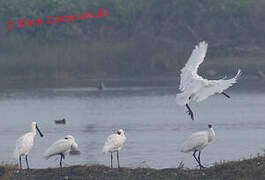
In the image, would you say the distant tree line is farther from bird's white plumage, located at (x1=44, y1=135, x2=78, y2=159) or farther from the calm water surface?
bird's white plumage, located at (x1=44, y1=135, x2=78, y2=159)

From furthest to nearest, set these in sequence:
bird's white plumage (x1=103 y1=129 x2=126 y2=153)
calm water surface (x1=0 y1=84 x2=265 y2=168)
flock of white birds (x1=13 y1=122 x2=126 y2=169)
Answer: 1. calm water surface (x1=0 y1=84 x2=265 y2=168)
2. bird's white plumage (x1=103 y1=129 x2=126 y2=153)
3. flock of white birds (x1=13 y1=122 x2=126 y2=169)

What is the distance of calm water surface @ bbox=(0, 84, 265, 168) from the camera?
85.2 feet

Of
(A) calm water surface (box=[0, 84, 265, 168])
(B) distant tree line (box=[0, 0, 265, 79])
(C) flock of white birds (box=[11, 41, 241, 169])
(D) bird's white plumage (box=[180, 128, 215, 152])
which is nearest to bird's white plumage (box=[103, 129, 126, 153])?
(C) flock of white birds (box=[11, 41, 241, 169])

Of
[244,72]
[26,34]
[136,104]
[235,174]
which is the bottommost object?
[235,174]

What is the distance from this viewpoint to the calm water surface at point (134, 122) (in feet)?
85.2

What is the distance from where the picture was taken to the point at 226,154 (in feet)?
85.6

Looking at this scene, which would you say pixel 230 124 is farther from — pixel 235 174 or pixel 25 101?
pixel 235 174

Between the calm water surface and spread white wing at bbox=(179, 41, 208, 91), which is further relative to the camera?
the calm water surface

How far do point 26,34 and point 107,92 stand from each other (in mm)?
10850

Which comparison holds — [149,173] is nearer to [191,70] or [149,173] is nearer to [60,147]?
[60,147]

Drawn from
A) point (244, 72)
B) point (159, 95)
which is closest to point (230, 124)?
point (159, 95)

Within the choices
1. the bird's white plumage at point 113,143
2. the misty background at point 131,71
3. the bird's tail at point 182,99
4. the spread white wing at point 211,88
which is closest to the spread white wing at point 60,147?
the bird's white plumage at point 113,143

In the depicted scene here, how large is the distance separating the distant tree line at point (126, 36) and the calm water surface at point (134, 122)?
361 centimetres

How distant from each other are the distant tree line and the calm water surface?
3.61 m
